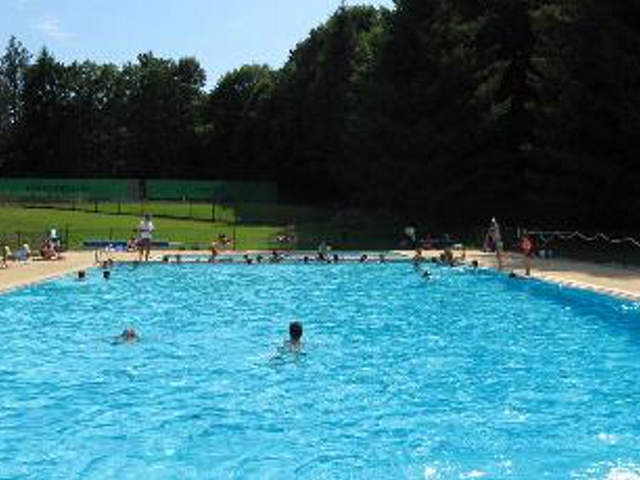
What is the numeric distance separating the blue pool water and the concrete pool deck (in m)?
0.55

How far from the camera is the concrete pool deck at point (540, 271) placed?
82.8 feet

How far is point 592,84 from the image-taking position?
37969 millimetres

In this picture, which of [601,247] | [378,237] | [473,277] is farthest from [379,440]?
[378,237]

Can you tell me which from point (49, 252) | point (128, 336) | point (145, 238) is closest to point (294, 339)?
point (128, 336)

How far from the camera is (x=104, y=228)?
47.3 m

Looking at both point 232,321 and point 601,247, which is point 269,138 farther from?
point 232,321

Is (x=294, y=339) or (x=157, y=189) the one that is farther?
(x=157, y=189)

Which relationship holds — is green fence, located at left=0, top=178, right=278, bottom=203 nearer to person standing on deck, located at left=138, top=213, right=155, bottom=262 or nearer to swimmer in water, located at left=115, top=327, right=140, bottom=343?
person standing on deck, located at left=138, top=213, right=155, bottom=262

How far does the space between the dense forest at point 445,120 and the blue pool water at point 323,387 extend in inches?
534

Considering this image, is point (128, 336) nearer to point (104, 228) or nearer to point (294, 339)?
point (294, 339)

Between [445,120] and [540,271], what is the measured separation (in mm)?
18897

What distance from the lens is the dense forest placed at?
37969 mm

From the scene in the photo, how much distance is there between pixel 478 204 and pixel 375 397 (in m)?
34.7

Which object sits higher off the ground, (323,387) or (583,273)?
(583,273)
